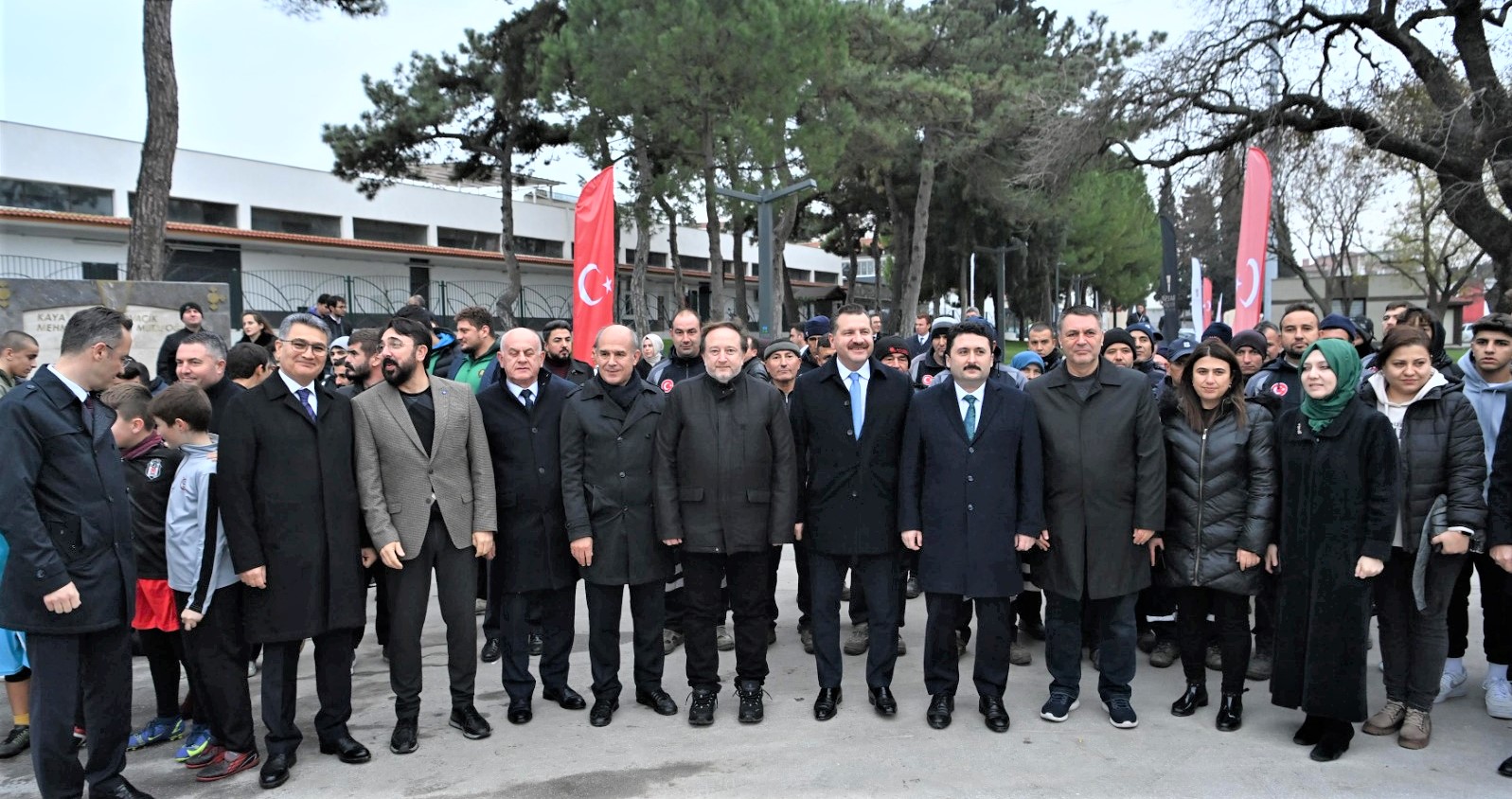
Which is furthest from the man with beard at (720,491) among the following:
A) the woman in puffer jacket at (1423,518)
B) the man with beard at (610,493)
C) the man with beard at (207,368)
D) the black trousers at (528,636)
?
the woman in puffer jacket at (1423,518)

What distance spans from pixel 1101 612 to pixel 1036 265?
45601 mm

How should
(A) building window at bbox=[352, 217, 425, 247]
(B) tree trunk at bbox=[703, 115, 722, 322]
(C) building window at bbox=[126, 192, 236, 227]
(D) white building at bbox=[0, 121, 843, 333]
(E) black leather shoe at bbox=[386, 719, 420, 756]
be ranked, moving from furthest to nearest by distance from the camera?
(A) building window at bbox=[352, 217, 425, 247]
(C) building window at bbox=[126, 192, 236, 227]
(D) white building at bbox=[0, 121, 843, 333]
(B) tree trunk at bbox=[703, 115, 722, 322]
(E) black leather shoe at bbox=[386, 719, 420, 756]

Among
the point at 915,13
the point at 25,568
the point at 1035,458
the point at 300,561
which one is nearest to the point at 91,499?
the point at 25,568

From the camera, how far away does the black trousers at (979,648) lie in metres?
4.58

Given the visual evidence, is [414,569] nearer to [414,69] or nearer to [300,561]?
[300,561]

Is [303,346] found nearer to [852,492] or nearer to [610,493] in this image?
[610,493]

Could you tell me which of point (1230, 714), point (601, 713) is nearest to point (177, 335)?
point (601, 713)

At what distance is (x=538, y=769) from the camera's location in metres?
4.08

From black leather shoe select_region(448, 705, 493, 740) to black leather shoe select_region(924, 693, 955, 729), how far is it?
2099 mm

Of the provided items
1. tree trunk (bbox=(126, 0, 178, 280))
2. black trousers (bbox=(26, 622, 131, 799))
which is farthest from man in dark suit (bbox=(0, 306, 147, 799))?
tree trunk (bbox=(126, 0, 178, 280))

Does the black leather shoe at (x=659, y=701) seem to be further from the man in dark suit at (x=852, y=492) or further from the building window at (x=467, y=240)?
the building window at (x=467, y=240)

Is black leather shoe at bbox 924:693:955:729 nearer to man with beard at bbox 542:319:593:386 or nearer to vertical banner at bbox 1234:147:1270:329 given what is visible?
man with beard at bbox 542:319:593:386

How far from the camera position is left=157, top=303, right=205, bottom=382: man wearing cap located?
714 centimetres

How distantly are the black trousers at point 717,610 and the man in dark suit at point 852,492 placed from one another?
11.0 inches
